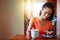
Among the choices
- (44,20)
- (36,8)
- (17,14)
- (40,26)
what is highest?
(36,8)

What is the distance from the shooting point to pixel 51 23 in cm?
254

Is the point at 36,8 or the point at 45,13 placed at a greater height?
the point at 36,8

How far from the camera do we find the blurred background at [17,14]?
250 cm

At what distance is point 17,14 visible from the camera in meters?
2.56

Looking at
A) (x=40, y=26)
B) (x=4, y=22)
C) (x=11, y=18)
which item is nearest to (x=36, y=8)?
(x=40, y=26)

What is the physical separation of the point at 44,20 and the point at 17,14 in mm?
572

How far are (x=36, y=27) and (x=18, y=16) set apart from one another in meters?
0.44

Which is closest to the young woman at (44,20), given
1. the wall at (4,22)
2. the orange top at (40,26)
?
the orange top at (40,26)

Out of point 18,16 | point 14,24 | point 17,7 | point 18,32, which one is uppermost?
point 17,7

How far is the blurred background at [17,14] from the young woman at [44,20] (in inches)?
2.9

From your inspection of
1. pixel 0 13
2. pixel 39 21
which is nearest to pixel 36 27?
pixel 39 21

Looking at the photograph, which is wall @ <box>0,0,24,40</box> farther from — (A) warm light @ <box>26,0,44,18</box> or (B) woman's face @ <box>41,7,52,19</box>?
(B) woman's face @ <box>41,7,52,19</box>

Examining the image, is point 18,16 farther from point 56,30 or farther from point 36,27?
point 56,30

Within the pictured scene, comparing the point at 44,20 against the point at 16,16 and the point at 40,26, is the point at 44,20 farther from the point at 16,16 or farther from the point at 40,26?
the point at 16,16
